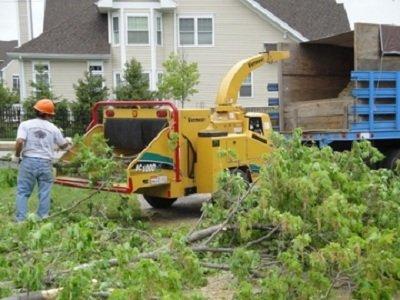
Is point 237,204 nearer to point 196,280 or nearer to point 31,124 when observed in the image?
point 196,280

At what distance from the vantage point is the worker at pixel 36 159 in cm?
815

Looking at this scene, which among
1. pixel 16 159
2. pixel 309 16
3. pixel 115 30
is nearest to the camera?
pixel 16 159

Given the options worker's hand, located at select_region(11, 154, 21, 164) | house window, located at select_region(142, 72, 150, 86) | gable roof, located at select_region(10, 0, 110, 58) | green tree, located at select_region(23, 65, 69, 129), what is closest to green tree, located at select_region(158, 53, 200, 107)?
house window, located at select_region(142, 72, 150, 86)

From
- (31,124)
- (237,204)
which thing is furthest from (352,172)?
(31,124)

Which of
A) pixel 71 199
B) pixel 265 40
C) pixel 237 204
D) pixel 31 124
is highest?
pixel 265 40

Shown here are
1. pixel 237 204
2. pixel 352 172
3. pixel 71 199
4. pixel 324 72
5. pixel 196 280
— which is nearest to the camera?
pixel 196 280

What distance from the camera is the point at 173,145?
8.59 metres

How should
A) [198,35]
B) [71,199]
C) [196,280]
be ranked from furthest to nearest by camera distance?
[198,35], [71,199], [196,280]

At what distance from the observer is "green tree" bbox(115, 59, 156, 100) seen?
1014 inches

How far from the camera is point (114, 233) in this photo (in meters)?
6.29

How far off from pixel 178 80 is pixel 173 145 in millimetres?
17499

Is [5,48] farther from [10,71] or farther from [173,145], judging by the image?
[173,145]

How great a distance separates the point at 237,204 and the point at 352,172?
145 centimetres

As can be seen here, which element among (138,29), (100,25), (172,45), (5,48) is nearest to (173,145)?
(138,29)
